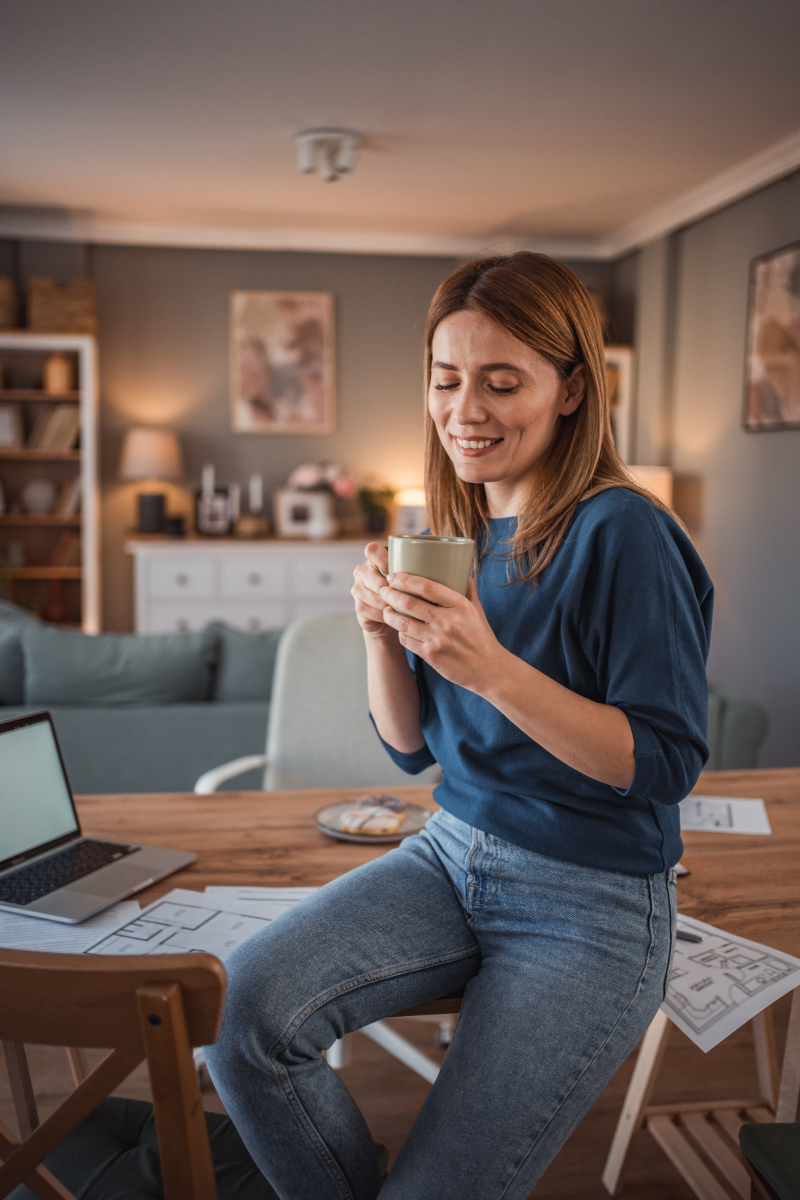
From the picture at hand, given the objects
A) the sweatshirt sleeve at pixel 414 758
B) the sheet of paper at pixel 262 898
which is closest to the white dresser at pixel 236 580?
the sweatshirt sleeve at pixel 414 758

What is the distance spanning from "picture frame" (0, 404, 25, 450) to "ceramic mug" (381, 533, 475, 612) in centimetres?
495

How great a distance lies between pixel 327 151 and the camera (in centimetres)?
404

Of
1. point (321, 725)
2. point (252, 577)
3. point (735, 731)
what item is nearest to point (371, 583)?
point (321, 725)

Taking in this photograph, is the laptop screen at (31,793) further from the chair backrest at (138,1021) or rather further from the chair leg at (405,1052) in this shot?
the chair leg at (405,1052)

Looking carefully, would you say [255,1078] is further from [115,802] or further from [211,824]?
[115,802]

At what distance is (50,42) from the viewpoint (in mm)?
3088

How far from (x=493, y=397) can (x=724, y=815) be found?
0.83 m

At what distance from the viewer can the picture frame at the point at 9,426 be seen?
5.21 metres

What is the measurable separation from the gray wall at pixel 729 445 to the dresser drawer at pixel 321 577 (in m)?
1.97

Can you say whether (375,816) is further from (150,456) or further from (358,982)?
(150,456)

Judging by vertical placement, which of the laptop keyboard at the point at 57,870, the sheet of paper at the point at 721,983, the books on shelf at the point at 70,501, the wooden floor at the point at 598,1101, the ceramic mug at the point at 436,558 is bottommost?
the wooden floor at the point at 598,1101

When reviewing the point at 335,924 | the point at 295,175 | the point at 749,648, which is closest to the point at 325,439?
the point at 295,175

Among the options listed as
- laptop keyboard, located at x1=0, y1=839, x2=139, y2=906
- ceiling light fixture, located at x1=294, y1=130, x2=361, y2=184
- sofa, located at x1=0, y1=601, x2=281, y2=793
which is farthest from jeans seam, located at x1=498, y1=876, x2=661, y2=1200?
ceiling light fixture, located at x1=294, y1=130, x2=361, y2=184

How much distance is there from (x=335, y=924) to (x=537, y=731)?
1.01 ft
